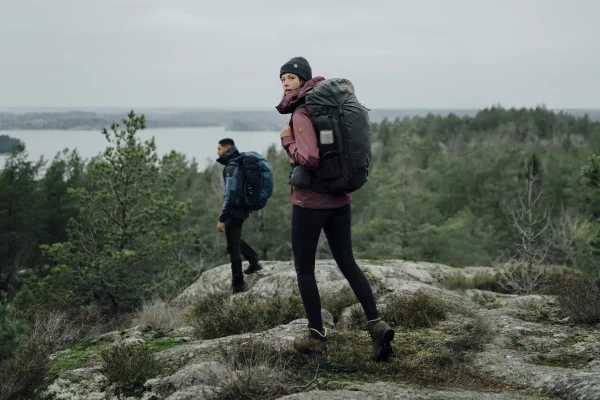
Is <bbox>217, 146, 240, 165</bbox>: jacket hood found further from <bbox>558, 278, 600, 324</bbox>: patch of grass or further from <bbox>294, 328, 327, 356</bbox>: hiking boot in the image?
<bbox>558, 278, 600, 324</bbox>: patch of grass

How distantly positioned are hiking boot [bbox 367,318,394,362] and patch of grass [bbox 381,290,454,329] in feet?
4.04

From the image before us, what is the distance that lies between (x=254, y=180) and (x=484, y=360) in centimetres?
414

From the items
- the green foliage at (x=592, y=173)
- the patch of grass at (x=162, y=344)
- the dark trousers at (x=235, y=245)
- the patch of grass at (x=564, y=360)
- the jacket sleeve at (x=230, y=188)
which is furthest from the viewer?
the dark trousers at (x=235, y=245)

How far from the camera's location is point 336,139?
3.80 metres

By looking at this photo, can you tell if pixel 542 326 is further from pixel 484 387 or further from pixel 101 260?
pixel 101 260

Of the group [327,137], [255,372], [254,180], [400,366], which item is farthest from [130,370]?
[254,180]

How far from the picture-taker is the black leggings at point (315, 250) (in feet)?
13.1

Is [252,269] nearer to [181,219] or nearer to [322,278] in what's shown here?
[322,278]

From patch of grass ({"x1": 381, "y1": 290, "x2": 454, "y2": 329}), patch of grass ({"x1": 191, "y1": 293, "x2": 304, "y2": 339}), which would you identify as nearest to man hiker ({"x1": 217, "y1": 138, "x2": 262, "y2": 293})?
patch of grass ({"x1": 191, "y1": 293, "x2": 304, "y2": 339})

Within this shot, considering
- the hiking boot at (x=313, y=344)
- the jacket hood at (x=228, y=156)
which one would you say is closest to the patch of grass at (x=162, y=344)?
the hiking boot at (x=313, y=344)

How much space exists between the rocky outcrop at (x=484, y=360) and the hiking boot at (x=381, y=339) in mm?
384

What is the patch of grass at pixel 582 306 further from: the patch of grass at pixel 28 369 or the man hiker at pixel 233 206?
the patch of grass at pixel 28 369

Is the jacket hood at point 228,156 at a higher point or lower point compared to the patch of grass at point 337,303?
higher

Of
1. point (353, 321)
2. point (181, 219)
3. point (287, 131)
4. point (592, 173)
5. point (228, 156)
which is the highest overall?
point (287, 131)
